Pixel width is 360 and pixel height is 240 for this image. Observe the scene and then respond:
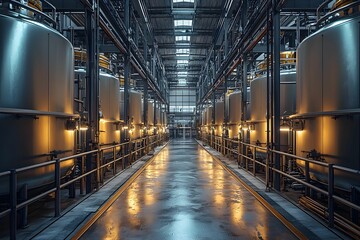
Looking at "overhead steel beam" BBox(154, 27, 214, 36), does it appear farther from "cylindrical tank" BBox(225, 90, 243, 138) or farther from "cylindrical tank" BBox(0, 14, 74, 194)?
"cylindrical tank" BBox(0, 14, 74, 194)

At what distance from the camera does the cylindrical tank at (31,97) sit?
5414mm

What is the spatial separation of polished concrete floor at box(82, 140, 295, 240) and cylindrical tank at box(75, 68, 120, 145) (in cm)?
249

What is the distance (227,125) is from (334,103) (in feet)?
45.5

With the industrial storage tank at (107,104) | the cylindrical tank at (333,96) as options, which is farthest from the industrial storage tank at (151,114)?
the cylindrical tank at (333,96)

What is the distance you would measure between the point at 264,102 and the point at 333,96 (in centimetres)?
575

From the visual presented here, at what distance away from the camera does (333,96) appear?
6125 millimetres

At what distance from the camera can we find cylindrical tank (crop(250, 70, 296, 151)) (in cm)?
1108

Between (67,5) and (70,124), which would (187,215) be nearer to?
(70,124)

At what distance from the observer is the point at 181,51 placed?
→ 112 ft

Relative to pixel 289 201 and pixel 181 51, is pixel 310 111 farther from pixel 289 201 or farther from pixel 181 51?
pixel 181 51

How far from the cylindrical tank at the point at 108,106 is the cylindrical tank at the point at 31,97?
4.26 metres

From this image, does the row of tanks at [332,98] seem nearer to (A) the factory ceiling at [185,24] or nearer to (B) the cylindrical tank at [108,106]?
(B) the cylindrical tank at [108,106]

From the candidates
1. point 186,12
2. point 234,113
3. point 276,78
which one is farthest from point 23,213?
point 186,12

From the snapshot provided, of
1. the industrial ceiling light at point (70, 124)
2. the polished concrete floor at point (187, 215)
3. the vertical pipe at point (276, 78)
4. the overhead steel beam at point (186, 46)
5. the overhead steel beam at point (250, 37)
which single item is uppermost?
the overhead steel beam at point (186, 46)
